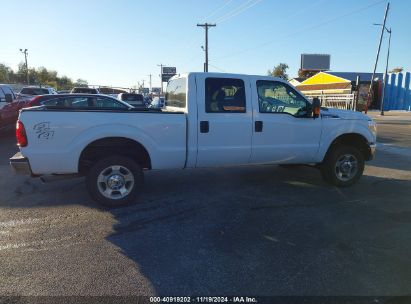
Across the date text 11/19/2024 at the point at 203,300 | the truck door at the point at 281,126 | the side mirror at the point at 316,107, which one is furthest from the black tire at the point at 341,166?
the date text 11/19/2024 at the point at 203,300

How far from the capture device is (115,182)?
535 centimetres

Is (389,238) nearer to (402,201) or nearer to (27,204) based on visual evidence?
(402,201)

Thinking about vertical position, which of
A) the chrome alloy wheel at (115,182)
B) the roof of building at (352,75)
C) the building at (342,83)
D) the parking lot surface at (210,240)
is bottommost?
the parking lot surface at (210,240)

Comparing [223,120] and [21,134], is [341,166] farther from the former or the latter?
[21,134]

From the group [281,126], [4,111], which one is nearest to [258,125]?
[281,126]

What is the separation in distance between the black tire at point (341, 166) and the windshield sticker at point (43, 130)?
4.68m

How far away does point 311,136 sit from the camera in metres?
6.33

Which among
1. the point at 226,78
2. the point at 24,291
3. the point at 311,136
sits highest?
the point at 226,78

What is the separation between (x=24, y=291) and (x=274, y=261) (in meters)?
2.42

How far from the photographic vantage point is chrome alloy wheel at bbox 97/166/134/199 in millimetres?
5305

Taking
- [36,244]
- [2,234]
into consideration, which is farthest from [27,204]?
[36,244]

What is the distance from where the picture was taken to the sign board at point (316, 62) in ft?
248

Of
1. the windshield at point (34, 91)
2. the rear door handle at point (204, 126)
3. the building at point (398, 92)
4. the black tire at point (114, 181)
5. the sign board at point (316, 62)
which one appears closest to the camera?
the black tire at point (114, 181)

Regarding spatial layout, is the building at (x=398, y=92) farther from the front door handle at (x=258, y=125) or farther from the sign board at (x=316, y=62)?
the front door handle at (x=258, y=125)
